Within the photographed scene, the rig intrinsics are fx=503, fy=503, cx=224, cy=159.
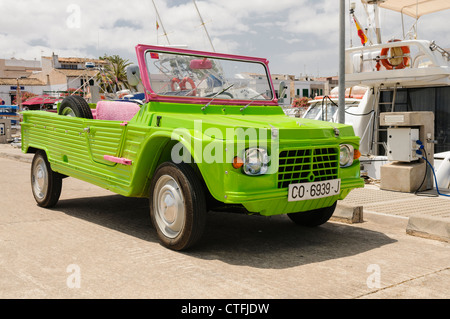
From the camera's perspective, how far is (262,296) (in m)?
3.42

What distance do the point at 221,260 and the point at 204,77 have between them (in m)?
2.29

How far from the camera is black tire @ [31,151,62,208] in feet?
22.1

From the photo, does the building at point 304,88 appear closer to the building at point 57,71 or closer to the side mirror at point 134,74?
the building at point 57,71

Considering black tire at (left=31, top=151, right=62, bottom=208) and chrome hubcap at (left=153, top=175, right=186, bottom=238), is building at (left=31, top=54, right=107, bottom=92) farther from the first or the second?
chrome hubcap at (left=153, top=175, right=186, bottom=238)

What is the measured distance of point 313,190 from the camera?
4.56 meters

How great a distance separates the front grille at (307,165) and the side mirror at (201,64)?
6.17ft

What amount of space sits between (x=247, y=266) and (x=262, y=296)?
74 cm

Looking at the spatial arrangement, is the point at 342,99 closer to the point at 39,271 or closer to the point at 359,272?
the point at 359,272

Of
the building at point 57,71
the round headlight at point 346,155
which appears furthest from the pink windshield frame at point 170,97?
the building at point 57,71

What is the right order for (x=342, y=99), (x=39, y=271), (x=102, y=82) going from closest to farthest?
(x=39, y=271) < (x=102, y=82) < (x=342, y=99)

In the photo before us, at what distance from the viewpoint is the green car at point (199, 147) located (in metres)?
4.19

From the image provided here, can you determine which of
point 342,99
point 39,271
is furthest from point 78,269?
point 342,99

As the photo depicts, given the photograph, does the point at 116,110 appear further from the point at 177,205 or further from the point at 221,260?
the point at 221,260

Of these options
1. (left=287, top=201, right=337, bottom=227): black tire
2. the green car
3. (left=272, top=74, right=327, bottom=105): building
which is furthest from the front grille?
(left=272, top=74, right=327, bottom=105): building
